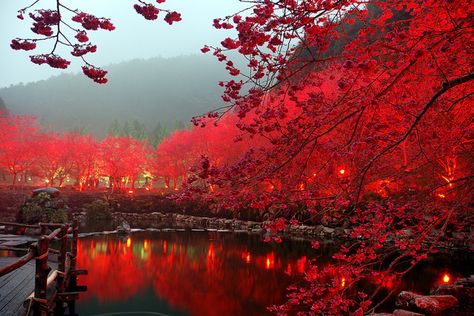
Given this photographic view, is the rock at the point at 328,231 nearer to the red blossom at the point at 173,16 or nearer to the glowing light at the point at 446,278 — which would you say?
the glowing light at the point at 446,278

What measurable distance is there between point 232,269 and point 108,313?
636cm

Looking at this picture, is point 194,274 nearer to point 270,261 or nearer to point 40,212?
point 270,261

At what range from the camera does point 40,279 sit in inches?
231

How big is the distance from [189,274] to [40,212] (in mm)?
15036

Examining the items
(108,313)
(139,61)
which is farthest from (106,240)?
(139,61)

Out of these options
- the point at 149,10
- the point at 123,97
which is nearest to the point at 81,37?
the point at 149,10

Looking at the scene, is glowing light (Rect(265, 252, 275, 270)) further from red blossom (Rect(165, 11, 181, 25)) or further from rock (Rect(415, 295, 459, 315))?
red blossom (Rect(165, 11, 181, 25))

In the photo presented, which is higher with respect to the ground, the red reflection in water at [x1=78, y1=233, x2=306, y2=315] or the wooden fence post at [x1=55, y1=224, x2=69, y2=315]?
the wooden fence post at [x1=55, y1=224, x2=69, y2=315]

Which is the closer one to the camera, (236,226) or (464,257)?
(464,257)

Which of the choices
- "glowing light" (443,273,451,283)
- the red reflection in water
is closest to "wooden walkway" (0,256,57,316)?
the red reflection in water

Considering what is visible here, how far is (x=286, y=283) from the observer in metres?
12.7

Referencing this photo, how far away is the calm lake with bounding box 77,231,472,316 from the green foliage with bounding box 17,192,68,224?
408 centimetres

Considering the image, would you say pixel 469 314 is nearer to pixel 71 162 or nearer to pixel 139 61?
pixel 71 162

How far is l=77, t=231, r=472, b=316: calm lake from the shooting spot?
10766mm
